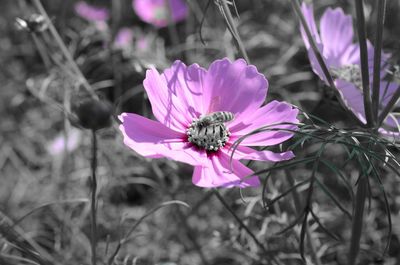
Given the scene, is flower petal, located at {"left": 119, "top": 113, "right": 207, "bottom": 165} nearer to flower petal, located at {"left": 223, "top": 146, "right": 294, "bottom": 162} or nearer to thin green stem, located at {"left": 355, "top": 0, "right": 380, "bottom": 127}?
flower petal, located at {"left": 223, "top": 146, "right": 294, "bottom": 162}

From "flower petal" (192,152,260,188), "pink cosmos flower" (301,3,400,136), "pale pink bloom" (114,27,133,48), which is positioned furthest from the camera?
"pale pink bloom" (114,27,133,48)

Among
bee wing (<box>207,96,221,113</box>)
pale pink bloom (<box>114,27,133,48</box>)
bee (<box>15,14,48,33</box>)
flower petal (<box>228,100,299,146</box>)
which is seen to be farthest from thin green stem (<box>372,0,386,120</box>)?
pale pink bloom (<box>114,27,133,48</box>)

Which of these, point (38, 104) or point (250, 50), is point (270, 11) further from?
point (38, 104)

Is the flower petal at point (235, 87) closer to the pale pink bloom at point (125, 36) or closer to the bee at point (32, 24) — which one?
the bee at point (32, 24)

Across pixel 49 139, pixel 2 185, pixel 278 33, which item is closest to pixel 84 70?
pixel 49 139

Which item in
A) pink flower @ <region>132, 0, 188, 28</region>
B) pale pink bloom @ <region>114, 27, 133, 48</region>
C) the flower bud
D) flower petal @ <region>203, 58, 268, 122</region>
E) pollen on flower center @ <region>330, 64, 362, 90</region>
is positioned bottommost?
pale pink bloom @ <region>114, 27, 133, 48</region>

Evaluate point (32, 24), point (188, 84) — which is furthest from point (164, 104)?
point (32, 24)
